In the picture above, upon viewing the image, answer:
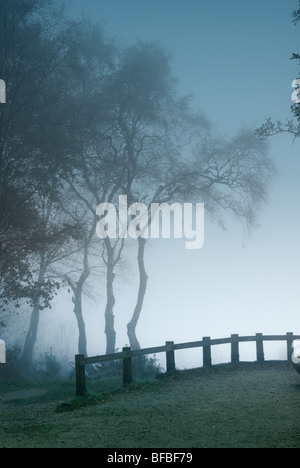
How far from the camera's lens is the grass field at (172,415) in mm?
7840

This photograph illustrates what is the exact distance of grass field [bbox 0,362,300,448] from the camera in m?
7.84

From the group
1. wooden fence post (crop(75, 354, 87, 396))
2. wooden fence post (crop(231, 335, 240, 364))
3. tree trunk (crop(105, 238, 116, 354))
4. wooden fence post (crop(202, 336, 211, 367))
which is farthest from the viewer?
tree trunk (crop(105, 238, 116, 354))

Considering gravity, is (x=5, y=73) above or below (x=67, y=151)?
above

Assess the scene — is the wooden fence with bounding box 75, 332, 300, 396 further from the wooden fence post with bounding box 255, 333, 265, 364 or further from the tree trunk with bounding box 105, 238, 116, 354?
the tree trunk with bounding box 105, 238, 116, 354

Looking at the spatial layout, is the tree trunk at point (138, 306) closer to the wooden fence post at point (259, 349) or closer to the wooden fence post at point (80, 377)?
the wooden fence post at point (259, 349)

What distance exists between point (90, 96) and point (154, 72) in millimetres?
4409

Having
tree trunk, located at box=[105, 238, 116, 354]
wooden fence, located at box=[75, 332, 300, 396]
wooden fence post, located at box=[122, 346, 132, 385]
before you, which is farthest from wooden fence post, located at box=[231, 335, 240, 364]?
tree trunk, located at box=[105, 238, 116, 354]

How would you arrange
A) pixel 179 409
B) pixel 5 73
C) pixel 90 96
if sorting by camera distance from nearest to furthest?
pixel 179 409
pixel 5 73
pixel 90 96

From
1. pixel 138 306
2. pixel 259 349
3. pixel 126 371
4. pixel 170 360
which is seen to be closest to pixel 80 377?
pixel 126 371

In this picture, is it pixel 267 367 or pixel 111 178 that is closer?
pixel 267 367

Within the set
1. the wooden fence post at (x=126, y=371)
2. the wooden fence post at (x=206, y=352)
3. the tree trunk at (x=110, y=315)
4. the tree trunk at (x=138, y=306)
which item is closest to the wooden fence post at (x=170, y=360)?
the wooden fence post at (x=206, y=352)

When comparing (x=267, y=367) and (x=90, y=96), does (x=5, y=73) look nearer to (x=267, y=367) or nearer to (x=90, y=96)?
(x=90, y=96)

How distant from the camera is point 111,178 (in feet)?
93.0
